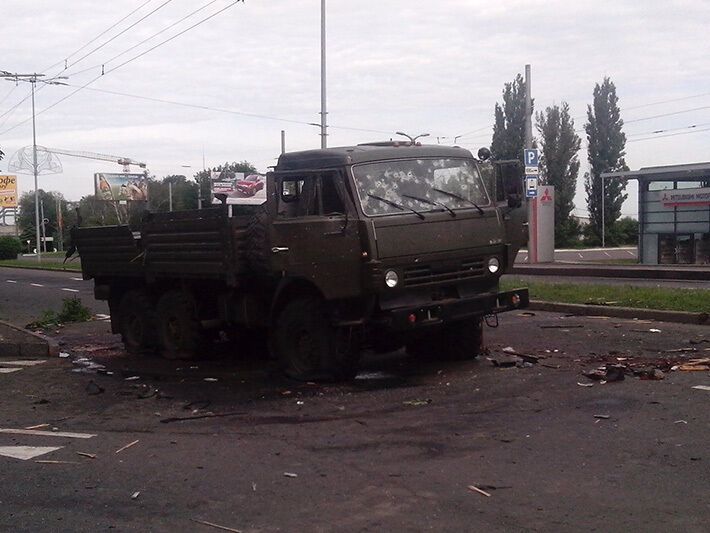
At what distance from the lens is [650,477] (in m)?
5.54

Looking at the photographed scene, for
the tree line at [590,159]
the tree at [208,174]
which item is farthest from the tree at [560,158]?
the tree at [208,174]

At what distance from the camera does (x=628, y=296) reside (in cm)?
1477

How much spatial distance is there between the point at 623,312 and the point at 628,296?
4.17 ft

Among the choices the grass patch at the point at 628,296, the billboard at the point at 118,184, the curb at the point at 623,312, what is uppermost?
the billboard at the point at 118,184

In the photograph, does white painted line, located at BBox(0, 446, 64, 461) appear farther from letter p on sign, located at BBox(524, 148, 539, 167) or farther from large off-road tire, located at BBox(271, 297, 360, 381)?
letter p on sign, located at BBox(524, 148, 539, 167)

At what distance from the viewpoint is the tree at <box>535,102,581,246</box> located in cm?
6366

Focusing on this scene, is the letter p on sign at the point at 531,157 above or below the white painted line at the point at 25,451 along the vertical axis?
above

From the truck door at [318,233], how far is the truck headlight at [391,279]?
279 millimetres

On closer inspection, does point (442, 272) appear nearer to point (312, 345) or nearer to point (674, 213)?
point (312, 345)

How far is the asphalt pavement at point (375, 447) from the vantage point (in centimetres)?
507

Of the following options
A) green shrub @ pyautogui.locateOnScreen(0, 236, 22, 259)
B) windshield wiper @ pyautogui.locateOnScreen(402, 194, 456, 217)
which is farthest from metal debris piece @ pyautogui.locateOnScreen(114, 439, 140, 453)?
green shrub @ pyautogui.locateOnScreen(0, 236, 22, 259)

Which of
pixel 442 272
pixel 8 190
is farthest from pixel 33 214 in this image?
pixel 442 272

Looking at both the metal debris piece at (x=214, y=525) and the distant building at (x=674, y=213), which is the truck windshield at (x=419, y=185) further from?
the distant building at (x=674, y=213)

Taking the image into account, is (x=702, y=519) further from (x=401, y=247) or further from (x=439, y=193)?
(x=439, y=193)
